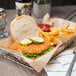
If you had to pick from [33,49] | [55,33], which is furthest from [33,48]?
[55,33]

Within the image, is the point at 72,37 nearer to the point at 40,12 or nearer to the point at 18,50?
the point at 18,50

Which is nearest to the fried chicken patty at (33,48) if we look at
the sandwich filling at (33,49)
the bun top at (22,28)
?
the sandwich filling at (33,49)

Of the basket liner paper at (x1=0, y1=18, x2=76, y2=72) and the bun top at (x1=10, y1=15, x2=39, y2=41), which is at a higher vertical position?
the bun top at (x1=10, y1=15, x2=39, y2=41)

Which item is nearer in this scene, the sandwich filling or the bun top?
the sandwich filling

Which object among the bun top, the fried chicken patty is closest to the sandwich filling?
the fried chicken patty

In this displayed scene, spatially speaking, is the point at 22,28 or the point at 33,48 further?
the point at 22,28

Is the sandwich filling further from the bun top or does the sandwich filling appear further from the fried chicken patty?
the bun top

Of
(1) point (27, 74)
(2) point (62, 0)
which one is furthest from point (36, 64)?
(2) point (62, 0)

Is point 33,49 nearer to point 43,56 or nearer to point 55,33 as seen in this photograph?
point 43,56
